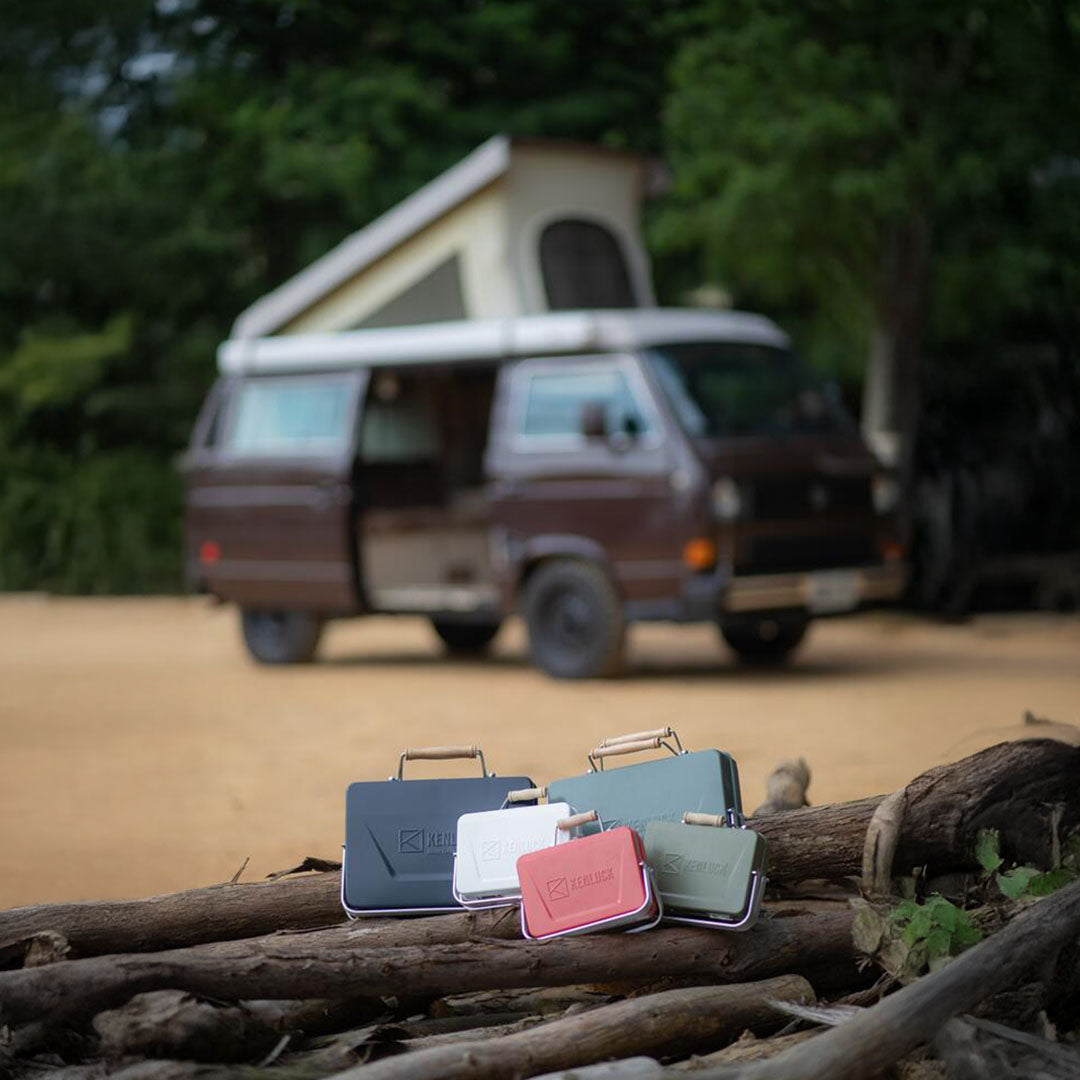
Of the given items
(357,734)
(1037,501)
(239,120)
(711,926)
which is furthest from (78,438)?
(711,926)

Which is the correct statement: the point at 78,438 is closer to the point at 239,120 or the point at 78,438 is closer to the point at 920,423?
Answer: the point at 239,120

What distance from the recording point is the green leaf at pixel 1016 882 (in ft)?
15.9

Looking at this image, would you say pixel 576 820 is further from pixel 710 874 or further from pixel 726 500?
pixel 726 500

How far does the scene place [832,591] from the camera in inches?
459

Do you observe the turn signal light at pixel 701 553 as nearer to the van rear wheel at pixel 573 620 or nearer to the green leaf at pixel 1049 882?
the van rear wheel at pixel 573 620

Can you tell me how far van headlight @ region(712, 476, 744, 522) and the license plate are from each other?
2.07ft

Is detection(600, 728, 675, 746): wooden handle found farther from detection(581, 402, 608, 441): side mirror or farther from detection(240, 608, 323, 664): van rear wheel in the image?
detection(240, 608, 323, 664): van rear wheel

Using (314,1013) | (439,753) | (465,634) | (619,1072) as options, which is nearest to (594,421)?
(465,634)

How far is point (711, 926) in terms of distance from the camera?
4.43 meters

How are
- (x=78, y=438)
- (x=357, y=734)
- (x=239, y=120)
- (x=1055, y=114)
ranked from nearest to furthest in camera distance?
(x=357, y=734) < (x=1055, y=114) < (x=239, y=120) < (x=78, y=438)

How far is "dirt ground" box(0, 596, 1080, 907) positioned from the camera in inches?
285

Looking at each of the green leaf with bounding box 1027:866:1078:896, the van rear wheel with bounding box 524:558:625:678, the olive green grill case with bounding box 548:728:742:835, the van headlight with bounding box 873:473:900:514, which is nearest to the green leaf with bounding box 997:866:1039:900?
the green leaf with bounding box 1027:866:1078:896

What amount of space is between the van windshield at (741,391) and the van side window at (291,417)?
7.95 ft

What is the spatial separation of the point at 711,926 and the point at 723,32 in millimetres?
11891
